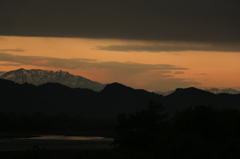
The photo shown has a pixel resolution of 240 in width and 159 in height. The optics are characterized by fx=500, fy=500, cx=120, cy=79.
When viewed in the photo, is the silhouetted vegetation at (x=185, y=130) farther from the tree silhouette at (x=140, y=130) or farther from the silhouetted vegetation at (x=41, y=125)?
the silhouetted vegetation at (x=41, y=125)

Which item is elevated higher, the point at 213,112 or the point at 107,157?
the point at 213,112

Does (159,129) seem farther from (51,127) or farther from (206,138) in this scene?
(51,127)

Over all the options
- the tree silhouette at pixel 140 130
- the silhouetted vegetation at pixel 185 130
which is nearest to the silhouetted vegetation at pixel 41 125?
the tree silhouette at pixel 140 130

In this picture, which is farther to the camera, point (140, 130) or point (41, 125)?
point (41, 125)

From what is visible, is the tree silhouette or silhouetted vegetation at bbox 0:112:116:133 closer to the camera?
the tree silhouette

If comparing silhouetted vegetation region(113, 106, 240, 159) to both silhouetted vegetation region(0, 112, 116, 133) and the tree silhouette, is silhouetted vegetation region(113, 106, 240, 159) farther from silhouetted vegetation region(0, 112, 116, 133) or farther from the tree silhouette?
silhouetted vegetation region(0, 112, 116, 133)

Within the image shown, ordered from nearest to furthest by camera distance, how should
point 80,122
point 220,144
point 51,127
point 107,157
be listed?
point 107,157, point 220,144, point 51,127, point 80,122

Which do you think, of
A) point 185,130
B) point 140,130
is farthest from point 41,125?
point 140,130

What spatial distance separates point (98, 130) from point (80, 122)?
85.4 feet

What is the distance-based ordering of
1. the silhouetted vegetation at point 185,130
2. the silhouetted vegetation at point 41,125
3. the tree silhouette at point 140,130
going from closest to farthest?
the silhouetted vegetation at point 185,130, the tree silhouette at point 140,130, the silhouetted vegetation at point 41,125

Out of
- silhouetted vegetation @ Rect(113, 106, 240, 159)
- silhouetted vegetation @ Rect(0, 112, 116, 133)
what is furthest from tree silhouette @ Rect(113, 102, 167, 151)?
silhouetted vegetation @ Rect(0, 112, 116, 133)

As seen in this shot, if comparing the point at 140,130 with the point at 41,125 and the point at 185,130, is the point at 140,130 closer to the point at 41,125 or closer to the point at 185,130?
the point at 185,130

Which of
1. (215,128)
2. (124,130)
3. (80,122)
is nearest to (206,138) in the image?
(215,128)

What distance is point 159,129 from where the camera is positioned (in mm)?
67500
